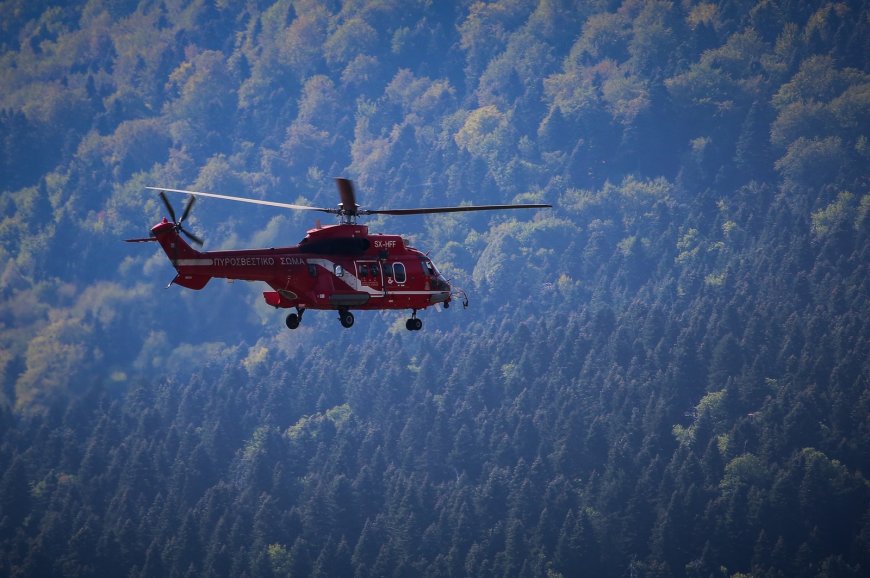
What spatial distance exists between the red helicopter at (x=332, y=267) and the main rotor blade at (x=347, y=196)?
0.15ft

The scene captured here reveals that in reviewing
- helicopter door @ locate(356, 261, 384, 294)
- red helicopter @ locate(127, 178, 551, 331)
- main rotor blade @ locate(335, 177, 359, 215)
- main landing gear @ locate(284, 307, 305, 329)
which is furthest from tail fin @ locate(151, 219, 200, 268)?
helicopter door @ locate(356, 261, 384, 294)

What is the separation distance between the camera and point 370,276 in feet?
301

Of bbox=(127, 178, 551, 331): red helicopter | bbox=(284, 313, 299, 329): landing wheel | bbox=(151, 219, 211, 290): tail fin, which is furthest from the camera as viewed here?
bbox=(284, 313, 299, 329): landing wheel

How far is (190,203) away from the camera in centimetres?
8600

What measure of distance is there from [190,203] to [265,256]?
5086 mm

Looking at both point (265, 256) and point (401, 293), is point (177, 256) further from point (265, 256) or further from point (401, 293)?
point (401, 293)

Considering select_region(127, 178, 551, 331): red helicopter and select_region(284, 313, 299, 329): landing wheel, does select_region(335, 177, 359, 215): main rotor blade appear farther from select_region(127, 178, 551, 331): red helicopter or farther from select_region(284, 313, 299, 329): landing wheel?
select_region(284, 313, 299, 329): landing wheel

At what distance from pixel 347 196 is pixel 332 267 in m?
4.03

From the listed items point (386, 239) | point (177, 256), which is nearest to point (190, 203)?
point (177, 256)

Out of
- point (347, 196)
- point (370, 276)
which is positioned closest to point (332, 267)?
point (370, 276)

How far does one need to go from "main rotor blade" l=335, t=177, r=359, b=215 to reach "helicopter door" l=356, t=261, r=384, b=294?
98.4 inches

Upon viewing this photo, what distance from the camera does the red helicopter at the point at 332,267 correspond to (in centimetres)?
8906

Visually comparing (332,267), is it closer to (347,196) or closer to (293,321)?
(293,321)

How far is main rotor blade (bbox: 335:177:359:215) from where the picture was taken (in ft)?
283
